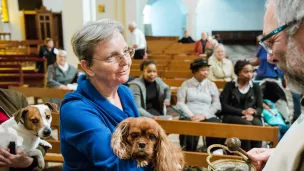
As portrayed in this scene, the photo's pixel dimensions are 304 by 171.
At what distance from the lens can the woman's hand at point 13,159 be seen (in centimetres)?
196

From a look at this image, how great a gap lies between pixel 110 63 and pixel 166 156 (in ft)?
1.39

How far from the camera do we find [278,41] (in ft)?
2.33

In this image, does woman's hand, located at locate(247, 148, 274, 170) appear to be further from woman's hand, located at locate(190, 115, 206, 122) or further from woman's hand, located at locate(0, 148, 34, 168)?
woman's hand, located at locate(190, 115, 206, 122)

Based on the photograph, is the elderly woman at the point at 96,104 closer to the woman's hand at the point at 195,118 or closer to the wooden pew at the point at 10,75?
the woman's hand at the point at 195,118

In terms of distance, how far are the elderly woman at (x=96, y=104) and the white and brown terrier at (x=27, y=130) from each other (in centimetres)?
93

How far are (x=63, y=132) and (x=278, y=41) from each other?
0.82 meters

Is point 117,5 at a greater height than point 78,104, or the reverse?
point 117,5

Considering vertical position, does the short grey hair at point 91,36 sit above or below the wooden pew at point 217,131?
above

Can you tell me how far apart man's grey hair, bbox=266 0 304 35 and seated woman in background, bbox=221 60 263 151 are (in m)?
3.14

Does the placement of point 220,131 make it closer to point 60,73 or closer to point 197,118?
point 197,118

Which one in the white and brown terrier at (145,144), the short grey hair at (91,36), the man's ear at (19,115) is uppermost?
the short grey hair at (91,36)

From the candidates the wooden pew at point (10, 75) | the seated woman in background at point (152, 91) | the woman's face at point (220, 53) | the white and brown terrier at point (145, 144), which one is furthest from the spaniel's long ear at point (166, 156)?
the wooden pew at point (10, 75)

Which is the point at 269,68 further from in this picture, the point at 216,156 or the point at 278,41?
the point at 278,41

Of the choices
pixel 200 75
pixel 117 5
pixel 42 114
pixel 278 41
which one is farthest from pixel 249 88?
pixel 117 5
